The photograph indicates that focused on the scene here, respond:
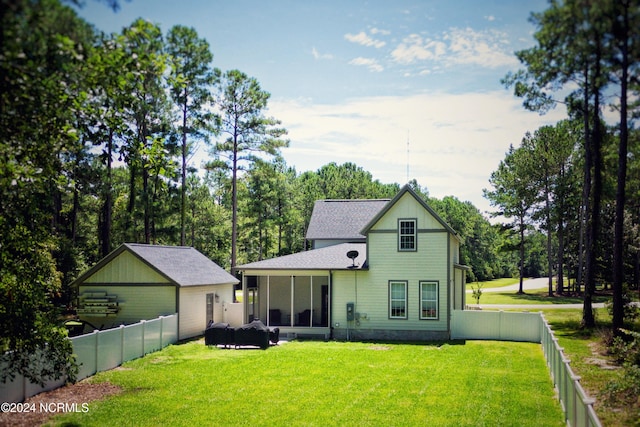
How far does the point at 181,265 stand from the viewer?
2733cm

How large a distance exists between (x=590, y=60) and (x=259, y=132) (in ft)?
77.5

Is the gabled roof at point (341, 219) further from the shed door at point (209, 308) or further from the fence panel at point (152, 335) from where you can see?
the fence panel at point (152, 335)

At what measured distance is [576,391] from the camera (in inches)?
378

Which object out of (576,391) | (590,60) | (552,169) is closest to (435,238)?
(590,60)

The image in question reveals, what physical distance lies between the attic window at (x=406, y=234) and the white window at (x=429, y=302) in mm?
1837

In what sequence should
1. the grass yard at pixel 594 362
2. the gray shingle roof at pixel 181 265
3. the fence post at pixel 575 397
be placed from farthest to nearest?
1. the gray shingle roof at pixel 181 265
2. the grass yard at pixel 594 362
3. the fence post at pixel 575 397

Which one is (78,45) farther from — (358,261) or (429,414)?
(358,261)

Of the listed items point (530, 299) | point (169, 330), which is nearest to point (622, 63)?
point (169, 330)

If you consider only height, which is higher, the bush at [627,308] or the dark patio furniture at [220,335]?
the bush at [627,308]

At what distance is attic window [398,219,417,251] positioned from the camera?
2575 centimetres

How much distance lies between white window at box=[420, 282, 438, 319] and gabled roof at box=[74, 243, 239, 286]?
10.1 m

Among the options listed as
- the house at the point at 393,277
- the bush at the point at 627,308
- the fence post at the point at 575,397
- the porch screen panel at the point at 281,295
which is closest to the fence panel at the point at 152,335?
the house at the point at 393,277

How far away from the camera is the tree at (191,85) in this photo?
116ft

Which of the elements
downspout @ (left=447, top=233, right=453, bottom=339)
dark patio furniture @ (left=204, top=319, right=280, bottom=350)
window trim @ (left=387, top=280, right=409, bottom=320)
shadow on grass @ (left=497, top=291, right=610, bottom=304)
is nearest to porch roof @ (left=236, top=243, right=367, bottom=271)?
window trim @ (left=387, top=280, right=409, bottom=320)
